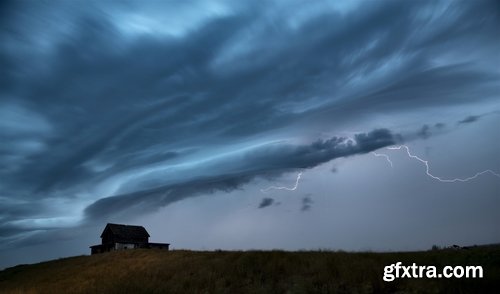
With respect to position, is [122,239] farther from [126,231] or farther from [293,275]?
[293,275]

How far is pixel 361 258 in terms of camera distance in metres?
19.1

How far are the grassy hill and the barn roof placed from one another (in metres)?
35.8

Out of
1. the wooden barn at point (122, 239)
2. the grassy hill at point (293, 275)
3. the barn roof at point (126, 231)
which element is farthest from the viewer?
the barn roof at point (126, 231)

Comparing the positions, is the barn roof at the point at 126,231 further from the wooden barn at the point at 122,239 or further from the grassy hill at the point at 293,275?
the grassy hill at the point at 293,275

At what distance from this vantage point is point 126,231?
6550 centimetres

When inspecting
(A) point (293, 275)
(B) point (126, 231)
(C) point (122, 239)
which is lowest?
(C) point (122, 239)

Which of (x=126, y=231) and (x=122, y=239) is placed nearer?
(x=122, y=239)

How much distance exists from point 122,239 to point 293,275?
51.1 metres

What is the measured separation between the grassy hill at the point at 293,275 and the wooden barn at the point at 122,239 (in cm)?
3517

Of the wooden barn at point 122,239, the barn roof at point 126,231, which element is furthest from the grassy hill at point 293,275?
the barn roof at point 126,231

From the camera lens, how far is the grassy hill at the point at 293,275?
47.0 feet

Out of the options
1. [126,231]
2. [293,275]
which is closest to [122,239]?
[126,231]

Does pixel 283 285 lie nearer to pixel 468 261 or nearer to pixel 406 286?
pixel 406 286

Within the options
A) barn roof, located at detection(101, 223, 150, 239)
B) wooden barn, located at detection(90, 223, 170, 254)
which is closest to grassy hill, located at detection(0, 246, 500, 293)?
wooden barn, located at detection(90, 223, 170, 254)
